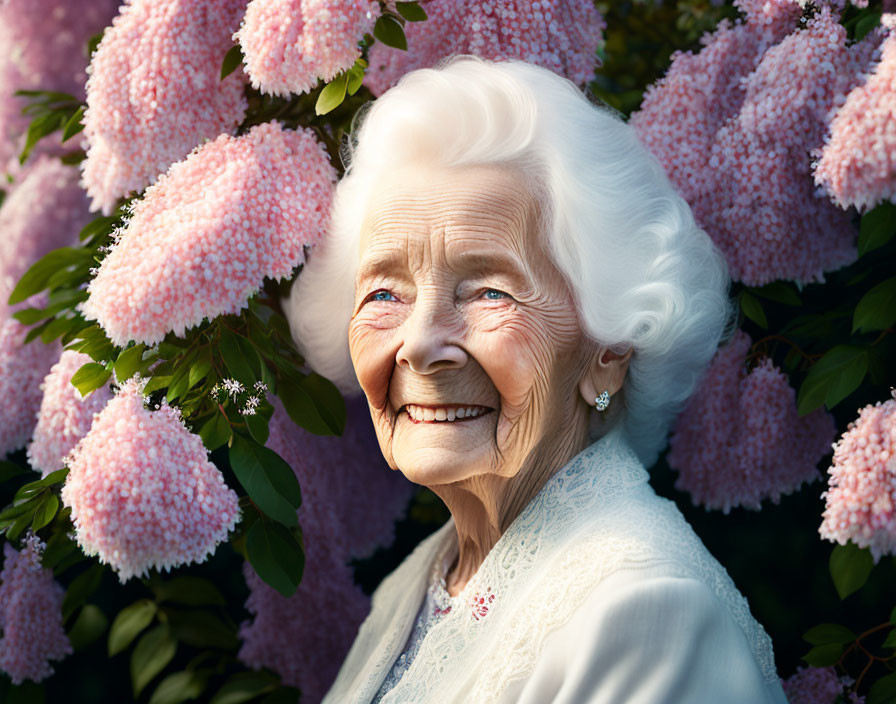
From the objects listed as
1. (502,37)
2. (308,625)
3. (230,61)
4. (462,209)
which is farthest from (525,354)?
(308,625)

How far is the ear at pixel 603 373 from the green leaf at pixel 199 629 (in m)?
1.17

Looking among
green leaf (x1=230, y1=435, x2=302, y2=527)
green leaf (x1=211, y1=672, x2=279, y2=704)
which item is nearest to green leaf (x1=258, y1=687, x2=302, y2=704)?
green leaf (x1=211, y1=672, x2=279, y2=704)

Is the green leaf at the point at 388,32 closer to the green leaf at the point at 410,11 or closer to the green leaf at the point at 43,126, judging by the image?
the green leaf at the point at 410,11

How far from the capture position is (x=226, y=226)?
4.99ft

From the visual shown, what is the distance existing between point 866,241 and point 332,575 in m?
1.41

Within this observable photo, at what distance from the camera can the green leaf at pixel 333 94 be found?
1.56 m

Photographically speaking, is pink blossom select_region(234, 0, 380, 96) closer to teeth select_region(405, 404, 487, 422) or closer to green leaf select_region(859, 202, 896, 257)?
teeth select_region(405, 404, 487, 422)

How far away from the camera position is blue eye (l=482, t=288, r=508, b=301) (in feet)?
4.87

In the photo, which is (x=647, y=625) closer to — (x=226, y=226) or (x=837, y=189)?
(x=837, y=189)

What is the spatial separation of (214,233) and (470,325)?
0.47 m

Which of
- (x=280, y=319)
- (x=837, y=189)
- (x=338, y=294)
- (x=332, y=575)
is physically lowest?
(x=332, y=575)

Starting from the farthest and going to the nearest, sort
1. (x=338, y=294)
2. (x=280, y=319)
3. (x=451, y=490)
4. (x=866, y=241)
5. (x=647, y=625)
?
1. (x=280, y=319)
2. (x=338, y=294)
3. (x=451, y=490)
4. (x=866, y=241)
5. (x=647, y=625)

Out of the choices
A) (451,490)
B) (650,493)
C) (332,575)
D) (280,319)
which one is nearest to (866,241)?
(650,493)

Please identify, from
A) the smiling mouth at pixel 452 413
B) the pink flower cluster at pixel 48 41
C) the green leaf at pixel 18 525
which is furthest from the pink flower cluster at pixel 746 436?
the pink flower cluster at pixel 48 41
